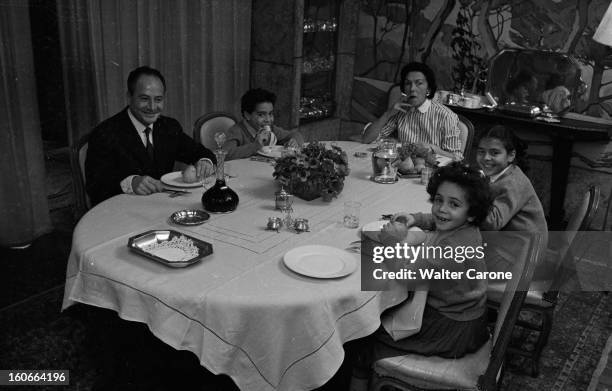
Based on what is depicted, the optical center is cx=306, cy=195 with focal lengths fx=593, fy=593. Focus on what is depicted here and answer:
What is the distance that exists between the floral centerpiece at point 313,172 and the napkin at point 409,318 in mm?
610

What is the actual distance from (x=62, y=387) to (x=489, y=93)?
3.49 meters

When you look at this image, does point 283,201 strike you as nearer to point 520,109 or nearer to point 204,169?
point 204,169

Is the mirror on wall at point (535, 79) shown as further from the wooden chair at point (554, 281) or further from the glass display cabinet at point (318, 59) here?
the wooden chair at point (554, 281)

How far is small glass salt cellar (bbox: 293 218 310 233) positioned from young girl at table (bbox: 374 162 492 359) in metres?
0.28

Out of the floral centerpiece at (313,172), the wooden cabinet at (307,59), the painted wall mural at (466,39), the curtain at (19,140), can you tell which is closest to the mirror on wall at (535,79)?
the painted wall mural at (466,39)

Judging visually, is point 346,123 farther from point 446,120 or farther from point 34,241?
point 34,241

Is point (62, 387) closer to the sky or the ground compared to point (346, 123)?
closer to the ground

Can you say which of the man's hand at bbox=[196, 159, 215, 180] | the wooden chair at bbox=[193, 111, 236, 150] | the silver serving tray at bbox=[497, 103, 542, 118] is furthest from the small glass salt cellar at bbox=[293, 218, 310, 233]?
the silver serving tray at bbox=[497, 103, 542, 118]

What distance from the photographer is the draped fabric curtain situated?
338cm

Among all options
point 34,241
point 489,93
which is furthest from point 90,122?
point 489,93

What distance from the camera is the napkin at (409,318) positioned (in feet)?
5.97

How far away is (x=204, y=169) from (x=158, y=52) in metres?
1.68

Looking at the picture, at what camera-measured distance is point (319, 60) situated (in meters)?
4.89

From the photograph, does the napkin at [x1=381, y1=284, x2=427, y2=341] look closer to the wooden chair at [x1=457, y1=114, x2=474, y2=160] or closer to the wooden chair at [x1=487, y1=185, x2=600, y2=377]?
the wooden chair at [x1=487, y1=185, x2=600, y2=377]
